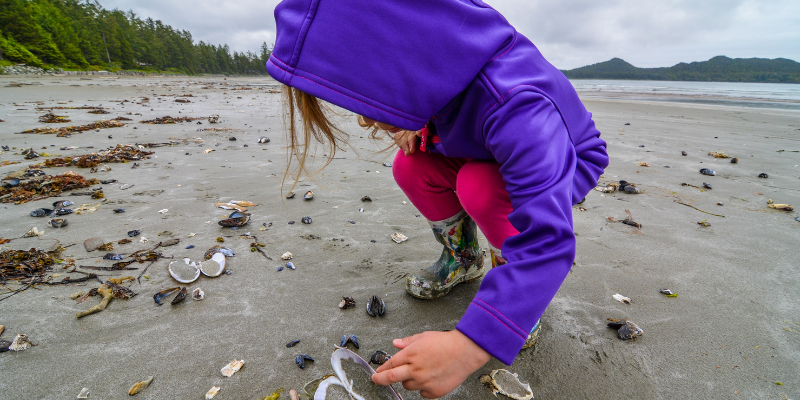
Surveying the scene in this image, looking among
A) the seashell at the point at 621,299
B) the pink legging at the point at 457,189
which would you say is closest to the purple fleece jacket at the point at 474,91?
the pink legging at the point at 457,189

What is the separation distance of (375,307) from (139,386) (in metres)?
0.97

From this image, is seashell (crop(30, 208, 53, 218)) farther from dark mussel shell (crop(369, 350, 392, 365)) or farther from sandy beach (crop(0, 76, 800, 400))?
dark mussel shell (crop(369, 350, 392, 365))

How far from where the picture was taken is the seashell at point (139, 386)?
1239mm

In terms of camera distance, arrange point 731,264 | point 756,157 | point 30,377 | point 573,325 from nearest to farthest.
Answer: point 30,377 → point 573,325 → point 731,264 → point 756,157

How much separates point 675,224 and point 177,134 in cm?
671

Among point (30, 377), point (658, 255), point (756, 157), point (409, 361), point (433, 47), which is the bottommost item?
point (30, 377)

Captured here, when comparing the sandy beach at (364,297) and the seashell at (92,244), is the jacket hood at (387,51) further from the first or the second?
the seashell at (92,244)

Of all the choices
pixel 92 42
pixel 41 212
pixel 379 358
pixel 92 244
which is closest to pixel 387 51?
pixel 379 358

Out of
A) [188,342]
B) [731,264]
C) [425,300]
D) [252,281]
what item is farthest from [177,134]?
[731,264]

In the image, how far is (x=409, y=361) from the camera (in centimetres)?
99

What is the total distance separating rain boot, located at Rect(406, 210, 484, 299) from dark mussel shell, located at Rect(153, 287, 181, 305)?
4.09 ft

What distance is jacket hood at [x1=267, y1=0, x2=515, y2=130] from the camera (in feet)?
3.15

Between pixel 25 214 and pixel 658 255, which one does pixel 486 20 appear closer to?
pixel 658 255

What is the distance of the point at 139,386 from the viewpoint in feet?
4.14
